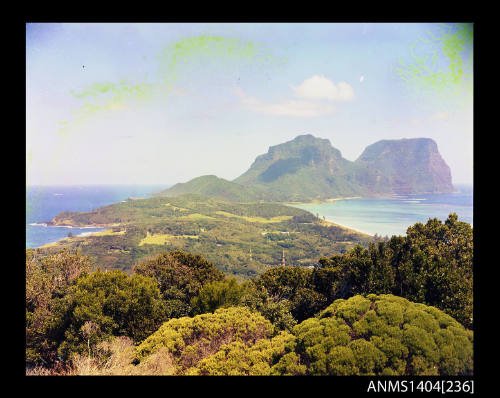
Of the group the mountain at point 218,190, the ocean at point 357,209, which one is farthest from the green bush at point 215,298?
the mountain at point 218,190

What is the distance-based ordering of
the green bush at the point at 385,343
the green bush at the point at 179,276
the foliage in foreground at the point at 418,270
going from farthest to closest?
the green bush at the point at 179,276 < the foliage in foreground at the point at 418,270 < the green bush at the point at 385,343

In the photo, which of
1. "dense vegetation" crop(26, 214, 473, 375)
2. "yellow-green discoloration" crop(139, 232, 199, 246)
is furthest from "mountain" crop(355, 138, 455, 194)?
"dense vegetation" crop(26, 214, 473, 375)

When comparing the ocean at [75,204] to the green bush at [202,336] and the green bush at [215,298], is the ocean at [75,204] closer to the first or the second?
the green bush at [215,298]

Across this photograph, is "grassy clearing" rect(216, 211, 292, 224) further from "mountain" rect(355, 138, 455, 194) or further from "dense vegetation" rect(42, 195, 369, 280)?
"mountain" rect(355, 138, 455, 194)

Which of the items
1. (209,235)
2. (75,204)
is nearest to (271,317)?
(75,204)

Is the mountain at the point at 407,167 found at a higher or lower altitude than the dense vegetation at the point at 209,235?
higher
